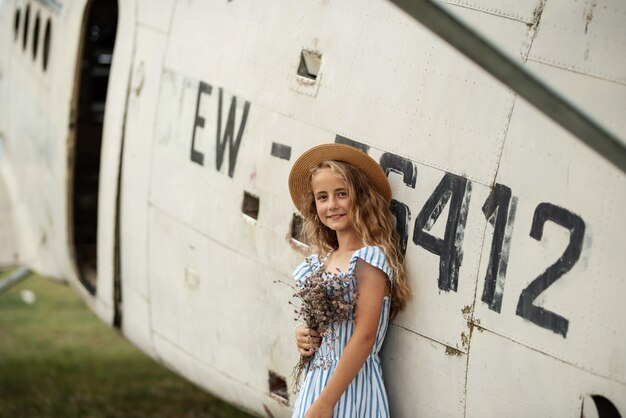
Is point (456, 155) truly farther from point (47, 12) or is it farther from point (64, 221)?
point (47, 12)

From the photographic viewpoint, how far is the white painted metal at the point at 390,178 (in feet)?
13.2

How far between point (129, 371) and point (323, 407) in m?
8.64

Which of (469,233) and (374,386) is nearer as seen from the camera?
(469,233)

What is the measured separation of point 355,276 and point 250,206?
1.26 m

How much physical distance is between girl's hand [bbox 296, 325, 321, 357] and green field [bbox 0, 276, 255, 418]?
6.20 metres

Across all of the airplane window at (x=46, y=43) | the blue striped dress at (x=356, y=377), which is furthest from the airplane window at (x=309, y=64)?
the airplane window at (x=46, y=43)

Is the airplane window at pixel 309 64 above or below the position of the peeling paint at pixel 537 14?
below

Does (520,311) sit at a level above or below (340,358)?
above

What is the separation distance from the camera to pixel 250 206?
221 inches

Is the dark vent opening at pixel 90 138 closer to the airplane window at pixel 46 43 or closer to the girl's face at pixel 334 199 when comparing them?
the airplane window at pixel 46 43

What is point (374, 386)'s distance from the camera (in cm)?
469

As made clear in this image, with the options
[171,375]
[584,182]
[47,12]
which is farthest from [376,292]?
[171,375]

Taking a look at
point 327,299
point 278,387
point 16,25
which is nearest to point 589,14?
point 327,299

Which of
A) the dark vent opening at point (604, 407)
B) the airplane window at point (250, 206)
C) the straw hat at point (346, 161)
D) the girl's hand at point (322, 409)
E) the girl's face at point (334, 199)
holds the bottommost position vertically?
the girl's hand at point (322, 409)
